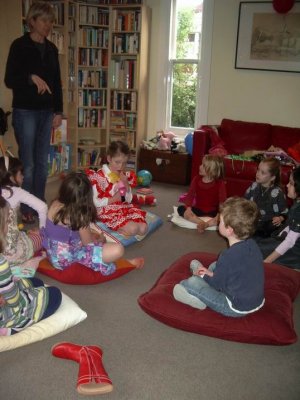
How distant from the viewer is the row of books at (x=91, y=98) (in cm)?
558

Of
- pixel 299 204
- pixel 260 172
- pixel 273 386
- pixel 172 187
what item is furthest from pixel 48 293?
pixel 172 187

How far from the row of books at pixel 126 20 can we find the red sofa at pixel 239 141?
1.59 meters

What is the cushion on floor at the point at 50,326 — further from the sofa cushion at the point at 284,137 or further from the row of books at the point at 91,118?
the row of books at the point at 91,118

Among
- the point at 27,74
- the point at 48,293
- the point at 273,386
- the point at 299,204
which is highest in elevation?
the point at 27,74

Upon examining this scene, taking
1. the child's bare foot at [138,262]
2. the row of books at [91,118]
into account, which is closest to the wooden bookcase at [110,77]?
the row of books at [91,118]

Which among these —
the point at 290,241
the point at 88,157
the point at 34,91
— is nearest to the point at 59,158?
the point at 88,157

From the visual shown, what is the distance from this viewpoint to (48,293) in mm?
2213

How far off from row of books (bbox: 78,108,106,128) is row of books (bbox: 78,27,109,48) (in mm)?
832

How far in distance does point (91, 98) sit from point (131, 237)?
287 centimetres

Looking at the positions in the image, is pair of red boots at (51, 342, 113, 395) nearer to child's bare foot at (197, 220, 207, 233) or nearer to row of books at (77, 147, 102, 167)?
child's bare foot at (197, 220, 207, 233)

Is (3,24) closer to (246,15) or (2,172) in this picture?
(2,172)

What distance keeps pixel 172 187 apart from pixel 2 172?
2743 mm

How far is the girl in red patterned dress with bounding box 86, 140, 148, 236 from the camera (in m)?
3.43

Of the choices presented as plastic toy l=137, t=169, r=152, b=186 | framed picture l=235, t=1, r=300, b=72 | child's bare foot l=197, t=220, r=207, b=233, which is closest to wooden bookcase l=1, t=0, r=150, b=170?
plastic toy l=137, t=169, r=152, b=186
